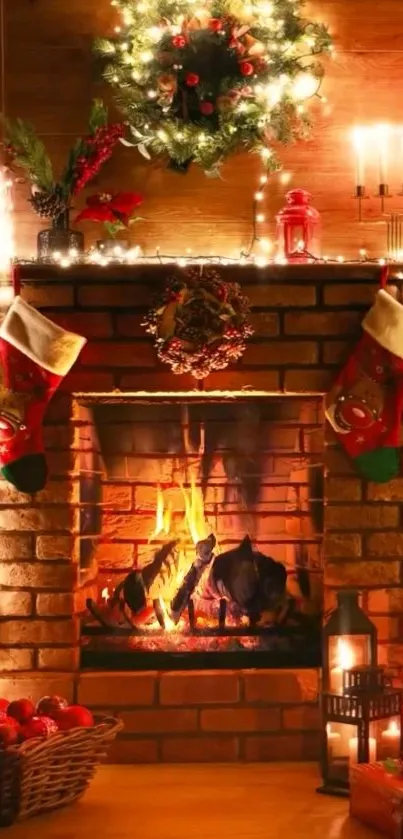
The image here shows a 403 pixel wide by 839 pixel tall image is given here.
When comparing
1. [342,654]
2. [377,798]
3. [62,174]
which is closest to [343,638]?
[342,654]

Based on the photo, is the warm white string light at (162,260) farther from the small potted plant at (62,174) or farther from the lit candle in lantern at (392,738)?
the lit candle in lantern at (392,738)

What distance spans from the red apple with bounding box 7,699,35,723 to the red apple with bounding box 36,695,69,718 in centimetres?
3

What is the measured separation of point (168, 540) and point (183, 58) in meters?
1.46

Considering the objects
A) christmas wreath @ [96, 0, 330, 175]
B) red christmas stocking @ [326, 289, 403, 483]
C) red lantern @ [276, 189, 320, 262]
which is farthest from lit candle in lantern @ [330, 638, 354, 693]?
christmas wreath @ [96, 0, 330, 175]

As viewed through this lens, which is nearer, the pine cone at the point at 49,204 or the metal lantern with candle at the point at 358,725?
the metal lantern with candle at the point at 358,725

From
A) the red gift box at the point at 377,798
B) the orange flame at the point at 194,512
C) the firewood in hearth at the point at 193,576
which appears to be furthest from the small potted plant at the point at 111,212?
the red gift box at the point at 377,798

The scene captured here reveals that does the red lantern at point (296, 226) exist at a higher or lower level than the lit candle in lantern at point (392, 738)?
higher

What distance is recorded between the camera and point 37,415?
305 cm

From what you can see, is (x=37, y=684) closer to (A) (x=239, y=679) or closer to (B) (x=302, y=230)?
(A) (x=239, y=679)

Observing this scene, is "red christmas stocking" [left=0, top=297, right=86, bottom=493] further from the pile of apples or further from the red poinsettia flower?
the pile of apples

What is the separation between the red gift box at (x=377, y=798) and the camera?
247cm

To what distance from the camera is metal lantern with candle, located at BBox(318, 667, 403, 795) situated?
8.93 feet

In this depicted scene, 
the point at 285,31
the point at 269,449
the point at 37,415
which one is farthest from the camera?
the point at 269,449

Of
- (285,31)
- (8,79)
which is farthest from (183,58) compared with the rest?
(8,79)
